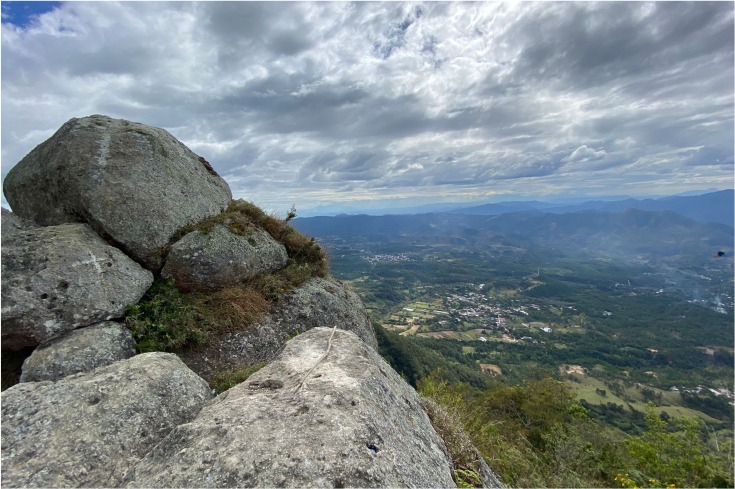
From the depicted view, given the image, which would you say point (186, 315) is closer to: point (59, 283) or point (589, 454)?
point (59, 283)

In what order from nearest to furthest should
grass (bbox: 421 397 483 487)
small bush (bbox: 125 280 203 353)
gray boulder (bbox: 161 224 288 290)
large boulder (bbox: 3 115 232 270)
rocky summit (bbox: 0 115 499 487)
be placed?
rocky summit (bbox: 0 115 499 487)
grass (bbox: 421 397 483 487)
small bush (bbox: 125 280 203 353)
large boulder (bbox: 3 115 232 270)
gray boulder (bbox: 161 224 288 290)

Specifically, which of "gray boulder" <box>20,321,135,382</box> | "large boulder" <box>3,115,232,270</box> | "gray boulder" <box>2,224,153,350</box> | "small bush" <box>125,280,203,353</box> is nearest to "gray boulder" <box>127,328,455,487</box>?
"gray boulder" <box>20,321,135,382</box>

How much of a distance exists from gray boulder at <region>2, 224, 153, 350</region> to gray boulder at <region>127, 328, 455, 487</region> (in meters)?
5.34

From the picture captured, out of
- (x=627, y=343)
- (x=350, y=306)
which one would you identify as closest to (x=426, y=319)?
(x=627, y=343)

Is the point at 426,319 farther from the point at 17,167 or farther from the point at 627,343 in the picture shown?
the point at 17,167

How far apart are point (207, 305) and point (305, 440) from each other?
7477 mm

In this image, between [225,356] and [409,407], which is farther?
[225,356]

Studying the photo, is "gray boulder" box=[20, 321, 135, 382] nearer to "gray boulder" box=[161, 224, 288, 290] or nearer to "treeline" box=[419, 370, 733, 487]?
"gray boulder" box=[161, 224, 288, 290]

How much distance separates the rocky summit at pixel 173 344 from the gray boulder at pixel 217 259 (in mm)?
45

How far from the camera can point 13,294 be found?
24.8 feet

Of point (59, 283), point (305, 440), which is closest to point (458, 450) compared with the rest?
point (305, 440)

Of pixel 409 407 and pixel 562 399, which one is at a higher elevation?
pixel 409 407

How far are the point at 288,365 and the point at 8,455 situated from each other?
3572mm

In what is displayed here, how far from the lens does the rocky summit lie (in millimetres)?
4141
